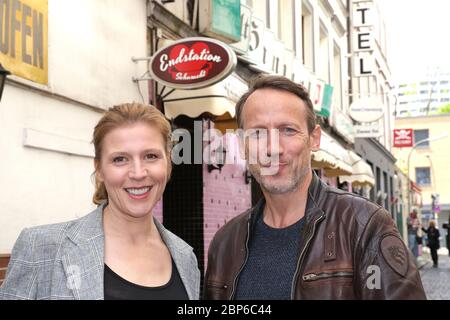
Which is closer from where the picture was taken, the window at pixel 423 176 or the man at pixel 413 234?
the man at pixel 413 234

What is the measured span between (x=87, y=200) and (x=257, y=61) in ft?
17.5

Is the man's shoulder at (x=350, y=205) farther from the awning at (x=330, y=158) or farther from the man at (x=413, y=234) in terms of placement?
the man at (x=413, y=234)

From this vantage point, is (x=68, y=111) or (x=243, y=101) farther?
(x=68, y=111)

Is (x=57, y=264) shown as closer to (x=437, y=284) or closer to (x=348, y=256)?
(x=348, y=256)

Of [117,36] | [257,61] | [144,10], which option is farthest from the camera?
[257,61]

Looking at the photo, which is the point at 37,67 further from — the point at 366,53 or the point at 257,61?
the point at 366,53

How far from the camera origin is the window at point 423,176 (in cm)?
5652

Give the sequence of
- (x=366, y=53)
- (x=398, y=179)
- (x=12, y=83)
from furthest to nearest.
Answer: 1. (x=398, y=179)
2. (x=366, y=53)
3. (x=12, y=83)

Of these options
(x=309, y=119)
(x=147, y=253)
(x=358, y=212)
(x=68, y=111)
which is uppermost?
(x=68, y=111)

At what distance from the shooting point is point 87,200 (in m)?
6.59

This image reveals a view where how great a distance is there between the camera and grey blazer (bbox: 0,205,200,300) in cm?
227

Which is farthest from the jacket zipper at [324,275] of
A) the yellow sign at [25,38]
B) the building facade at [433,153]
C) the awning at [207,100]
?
the building facade at [433,153]

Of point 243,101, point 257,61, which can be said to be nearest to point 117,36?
point 257,61

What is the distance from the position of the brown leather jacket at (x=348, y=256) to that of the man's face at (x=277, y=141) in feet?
0.41
